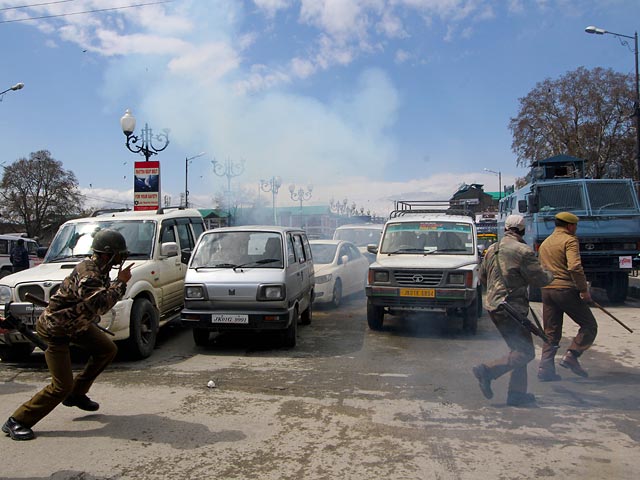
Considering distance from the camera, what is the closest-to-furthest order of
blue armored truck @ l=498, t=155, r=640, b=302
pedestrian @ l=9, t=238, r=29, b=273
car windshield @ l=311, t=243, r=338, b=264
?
blue armored truck @ l=498, t=155, r=640, b=302 < car windshield @ l=311, t=243, r=338, b=264 < pedestrian @ l=9, t=238, r=29, b=273

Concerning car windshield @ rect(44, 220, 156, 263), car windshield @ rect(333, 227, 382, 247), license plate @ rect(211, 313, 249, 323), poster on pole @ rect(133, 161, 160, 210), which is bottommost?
license plate @ rect(211, 313, 249, 323)

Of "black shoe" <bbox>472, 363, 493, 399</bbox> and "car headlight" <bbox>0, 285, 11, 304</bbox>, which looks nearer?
"black shoe" <bbox>472, 363, 493, 399</bbox>

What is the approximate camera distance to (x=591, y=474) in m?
3.54

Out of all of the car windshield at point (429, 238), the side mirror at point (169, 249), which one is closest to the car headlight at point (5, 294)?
the side mirror at point (169, 249)

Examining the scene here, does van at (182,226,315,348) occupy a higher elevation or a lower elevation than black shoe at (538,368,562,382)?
higher

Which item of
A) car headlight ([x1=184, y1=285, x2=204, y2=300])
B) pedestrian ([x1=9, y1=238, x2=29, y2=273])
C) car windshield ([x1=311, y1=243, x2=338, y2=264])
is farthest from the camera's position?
pedestrian ([x1=9, y1=238, x2=29, y2=273])

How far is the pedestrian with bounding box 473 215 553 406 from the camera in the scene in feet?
16.1

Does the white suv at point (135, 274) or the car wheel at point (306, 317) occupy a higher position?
the white suv at point (135, 274)

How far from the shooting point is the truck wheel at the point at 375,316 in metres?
8.70

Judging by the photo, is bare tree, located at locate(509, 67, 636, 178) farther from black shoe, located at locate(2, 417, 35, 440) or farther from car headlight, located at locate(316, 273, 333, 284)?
black shoe, located at locate(2, 417, 35, 440)

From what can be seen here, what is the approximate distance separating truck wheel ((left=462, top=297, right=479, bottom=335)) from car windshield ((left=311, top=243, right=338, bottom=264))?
151 inches

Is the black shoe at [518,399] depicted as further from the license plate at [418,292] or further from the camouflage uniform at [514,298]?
the license plate at [418,292]

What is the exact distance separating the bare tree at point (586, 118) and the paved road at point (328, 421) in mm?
27921

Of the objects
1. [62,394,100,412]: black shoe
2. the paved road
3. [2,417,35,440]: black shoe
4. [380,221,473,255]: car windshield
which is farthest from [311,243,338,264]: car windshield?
[2,417,35,440]: black shoe
